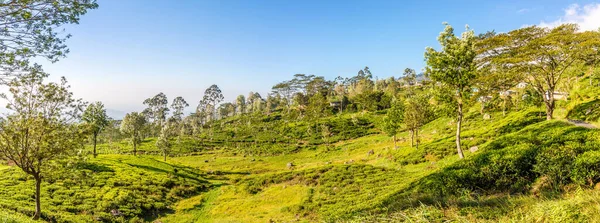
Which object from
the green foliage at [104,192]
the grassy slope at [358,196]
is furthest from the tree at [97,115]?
the green foliage at [104,192]

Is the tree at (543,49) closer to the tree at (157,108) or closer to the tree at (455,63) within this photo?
the tree at (455,63)

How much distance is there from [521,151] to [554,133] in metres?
4.45

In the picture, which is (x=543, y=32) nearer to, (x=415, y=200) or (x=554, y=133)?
(x=554, y=133)

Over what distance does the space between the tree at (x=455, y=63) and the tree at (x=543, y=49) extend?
951cm

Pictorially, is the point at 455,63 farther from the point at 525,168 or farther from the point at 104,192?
the point at 104,192

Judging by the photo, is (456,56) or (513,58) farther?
(513,58)

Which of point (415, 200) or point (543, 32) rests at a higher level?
point (543, 32)

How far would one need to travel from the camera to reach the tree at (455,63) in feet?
74.2

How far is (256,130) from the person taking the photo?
118m

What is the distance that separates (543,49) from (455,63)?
13.4 m

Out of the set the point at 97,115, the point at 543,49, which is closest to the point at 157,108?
the point at 97,115

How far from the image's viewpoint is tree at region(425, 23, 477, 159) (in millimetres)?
22609

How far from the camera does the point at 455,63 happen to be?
23.1 m

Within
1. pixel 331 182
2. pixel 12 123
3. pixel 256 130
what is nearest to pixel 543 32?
pixel 331 182
